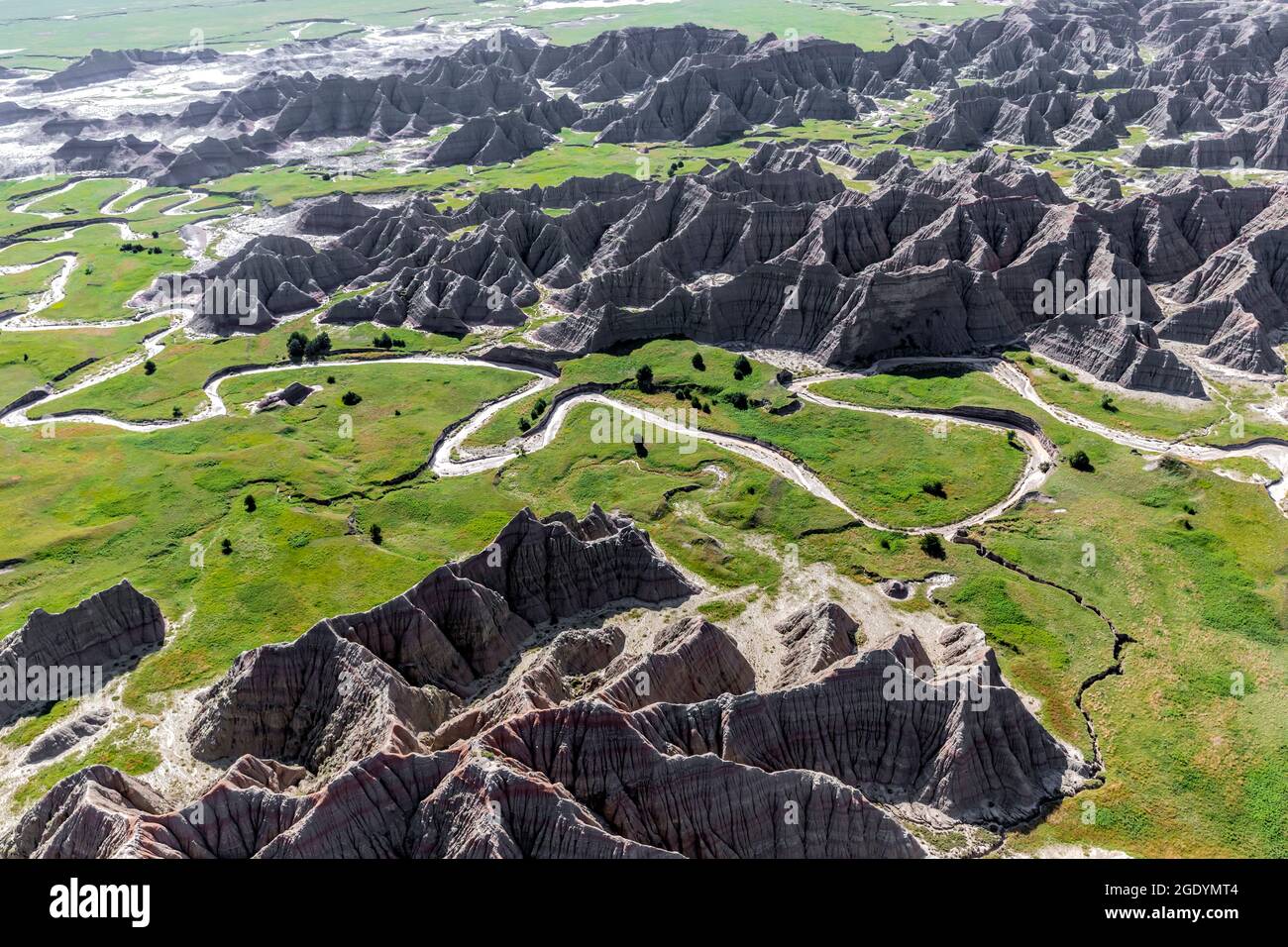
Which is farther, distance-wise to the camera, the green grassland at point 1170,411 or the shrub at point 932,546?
the green grassland at point 1170,411

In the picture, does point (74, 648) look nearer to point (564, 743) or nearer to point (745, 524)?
point (564, 743)

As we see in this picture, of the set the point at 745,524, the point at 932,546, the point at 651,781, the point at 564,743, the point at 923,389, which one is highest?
the point at 923,389

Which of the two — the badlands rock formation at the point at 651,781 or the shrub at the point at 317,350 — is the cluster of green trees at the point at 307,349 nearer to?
the shrub at the point at 317,350

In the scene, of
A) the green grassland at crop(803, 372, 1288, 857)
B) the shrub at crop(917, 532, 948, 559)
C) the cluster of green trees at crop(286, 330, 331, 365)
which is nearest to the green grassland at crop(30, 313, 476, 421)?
the cluster of green trees at crop(286, 330, 331, 365)

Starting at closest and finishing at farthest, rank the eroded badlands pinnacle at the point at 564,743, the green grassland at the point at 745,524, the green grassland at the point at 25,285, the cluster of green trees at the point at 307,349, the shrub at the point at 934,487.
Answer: the eroded badlands pinnacle at the point at 564,743, the green grassland at the point at 745,524, the shrub at the point at 934,487, the cluster of green trees at the point at 307,349, the green grassland at the point at 25,285

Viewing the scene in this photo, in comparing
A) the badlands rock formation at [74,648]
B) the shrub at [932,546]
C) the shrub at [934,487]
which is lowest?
the badlands rock formation at [74,648]

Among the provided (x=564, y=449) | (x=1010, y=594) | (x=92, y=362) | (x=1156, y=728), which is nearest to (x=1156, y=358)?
(x=1010, y=594)

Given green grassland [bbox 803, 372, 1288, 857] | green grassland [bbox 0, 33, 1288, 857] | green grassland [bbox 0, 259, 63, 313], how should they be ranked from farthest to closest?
1. green grassland [bbox 0, 259, 63, 313]
2. green grassland [bbox 0, 33, 1288, 857]
3. green grassland [bbox 803, 372, 1288, 857]

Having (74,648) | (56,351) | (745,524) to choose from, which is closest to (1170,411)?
(745,524)

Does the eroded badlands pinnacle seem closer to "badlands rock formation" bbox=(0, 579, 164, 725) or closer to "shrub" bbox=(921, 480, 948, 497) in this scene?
"badlands rock formation" bbox=(0, 579, 164, 725)

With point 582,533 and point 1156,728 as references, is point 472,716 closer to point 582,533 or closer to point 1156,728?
point 582,533

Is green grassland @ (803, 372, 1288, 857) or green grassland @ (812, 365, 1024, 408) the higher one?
green grassland @ (812, 365, 1024, 408)

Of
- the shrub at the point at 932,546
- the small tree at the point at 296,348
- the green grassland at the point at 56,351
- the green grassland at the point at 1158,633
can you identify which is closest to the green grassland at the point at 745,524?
the green grassland at the point at 1158,633
